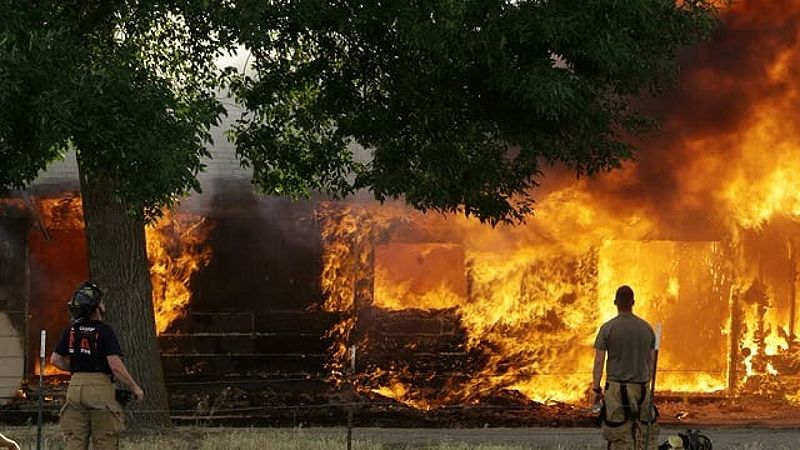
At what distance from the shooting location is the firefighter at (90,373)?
952 centimetres

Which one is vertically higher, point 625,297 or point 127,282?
point 127,282

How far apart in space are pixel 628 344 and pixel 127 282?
20.8 feet

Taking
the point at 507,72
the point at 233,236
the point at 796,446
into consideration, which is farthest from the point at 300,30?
the point at 796,446

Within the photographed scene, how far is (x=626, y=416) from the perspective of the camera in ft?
36.9

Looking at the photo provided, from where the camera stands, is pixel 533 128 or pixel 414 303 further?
pixel 414 303

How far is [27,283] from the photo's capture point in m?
18.4

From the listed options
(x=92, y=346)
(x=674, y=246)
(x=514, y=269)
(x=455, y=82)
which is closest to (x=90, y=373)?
(x=92, y=346)

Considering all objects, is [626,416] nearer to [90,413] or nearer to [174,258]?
[90,413]

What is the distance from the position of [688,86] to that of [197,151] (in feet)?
30.5

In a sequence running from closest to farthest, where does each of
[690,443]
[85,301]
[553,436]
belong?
1. [85,301]
2. [690,443]
3. [553,436]

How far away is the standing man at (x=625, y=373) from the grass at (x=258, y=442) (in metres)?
2.92

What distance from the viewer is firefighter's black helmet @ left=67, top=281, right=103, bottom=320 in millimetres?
9484

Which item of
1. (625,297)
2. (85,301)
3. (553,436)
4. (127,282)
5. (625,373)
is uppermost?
(127,282)

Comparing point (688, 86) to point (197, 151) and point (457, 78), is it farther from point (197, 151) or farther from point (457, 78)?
point (197, 151)
